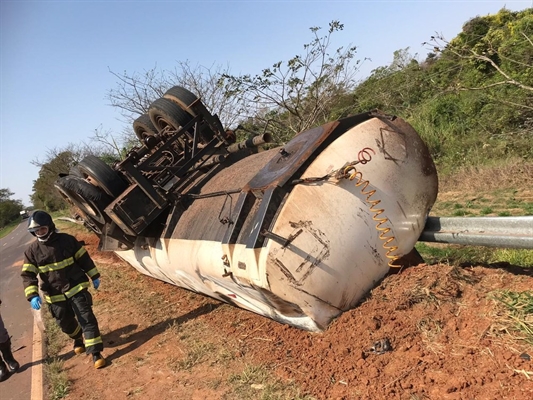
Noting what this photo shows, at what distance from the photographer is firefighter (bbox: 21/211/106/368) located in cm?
475

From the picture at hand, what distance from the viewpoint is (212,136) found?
588cm

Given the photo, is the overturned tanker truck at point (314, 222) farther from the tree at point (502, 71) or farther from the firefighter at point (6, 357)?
the tree at point (502, 71)

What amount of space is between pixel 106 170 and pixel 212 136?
56.3 inches

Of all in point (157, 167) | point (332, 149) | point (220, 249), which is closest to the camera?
point (332, 149)

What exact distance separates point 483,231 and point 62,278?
4.27 meters

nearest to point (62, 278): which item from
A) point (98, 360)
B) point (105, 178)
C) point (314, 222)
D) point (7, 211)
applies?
point (98, 360)

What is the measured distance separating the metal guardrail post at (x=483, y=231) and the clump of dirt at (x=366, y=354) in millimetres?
287

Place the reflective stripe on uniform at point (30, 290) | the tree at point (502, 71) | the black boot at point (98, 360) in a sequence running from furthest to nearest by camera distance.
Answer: the tree at point (502, 71)
the reflective stripe on uniform at point (30, 290)
the black boot at point (98, 360)

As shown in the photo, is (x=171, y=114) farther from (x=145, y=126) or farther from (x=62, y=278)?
(x=62, y=278)

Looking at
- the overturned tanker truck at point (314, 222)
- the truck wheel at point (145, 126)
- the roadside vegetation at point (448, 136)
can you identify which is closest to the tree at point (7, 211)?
the roadside vegetation at point (448, 136)

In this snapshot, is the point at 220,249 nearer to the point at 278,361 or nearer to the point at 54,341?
the point at 278,361

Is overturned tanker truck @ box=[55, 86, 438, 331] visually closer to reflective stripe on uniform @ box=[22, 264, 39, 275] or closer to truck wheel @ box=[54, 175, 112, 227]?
truck wheel @ box=[54, 175, 112, 227]

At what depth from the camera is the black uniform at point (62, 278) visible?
4805 mm

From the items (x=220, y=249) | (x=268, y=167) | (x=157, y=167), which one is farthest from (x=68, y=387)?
(x=268, y=167)
